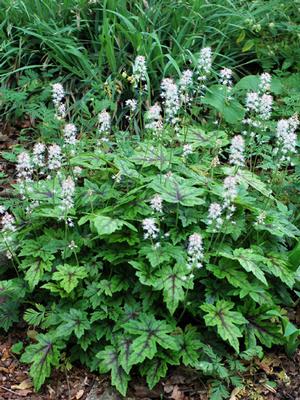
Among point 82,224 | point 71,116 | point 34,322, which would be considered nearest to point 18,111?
point 71,116

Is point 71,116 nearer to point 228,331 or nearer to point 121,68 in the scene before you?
point 121,68

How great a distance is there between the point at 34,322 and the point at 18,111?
253 centimetres

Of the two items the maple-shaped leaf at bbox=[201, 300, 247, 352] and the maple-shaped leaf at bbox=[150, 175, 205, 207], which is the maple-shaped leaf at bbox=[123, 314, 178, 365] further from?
the maple-shaped leaf at bbox=[150, 175, 205, 207]

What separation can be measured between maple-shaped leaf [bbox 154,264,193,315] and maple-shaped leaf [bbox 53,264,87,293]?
18.5 inches

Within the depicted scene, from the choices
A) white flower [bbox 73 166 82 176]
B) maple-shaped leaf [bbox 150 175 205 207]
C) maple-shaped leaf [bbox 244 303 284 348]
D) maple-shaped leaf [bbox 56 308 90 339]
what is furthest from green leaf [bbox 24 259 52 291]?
maple-shaped leaf [bbox 244 303 284 348]

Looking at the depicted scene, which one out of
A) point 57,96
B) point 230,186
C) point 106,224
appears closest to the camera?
point 230,186

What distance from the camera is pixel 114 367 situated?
3.38 meters

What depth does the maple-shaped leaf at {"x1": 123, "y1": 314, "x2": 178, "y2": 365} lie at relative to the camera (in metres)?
3.26

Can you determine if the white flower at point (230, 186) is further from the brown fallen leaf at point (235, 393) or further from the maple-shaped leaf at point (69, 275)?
the brown fallen leaf at point (235, 393)

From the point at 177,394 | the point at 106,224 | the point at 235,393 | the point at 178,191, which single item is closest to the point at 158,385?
the point at 177,394

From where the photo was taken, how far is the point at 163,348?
346cm

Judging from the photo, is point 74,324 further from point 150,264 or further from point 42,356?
point 150,264

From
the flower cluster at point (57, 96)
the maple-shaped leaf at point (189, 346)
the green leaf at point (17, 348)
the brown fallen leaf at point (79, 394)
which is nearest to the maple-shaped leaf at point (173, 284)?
the maple-shaped leaf at point (189, 346)

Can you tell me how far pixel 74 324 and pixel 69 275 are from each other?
291 millimetres
